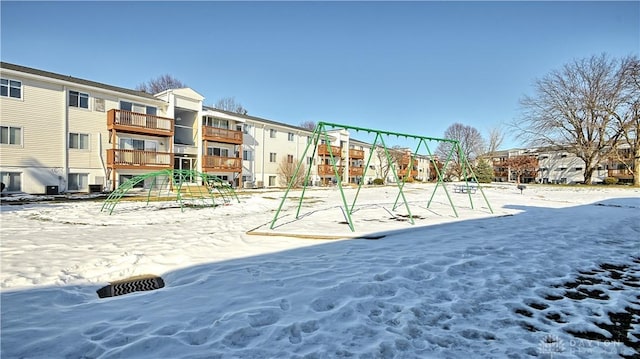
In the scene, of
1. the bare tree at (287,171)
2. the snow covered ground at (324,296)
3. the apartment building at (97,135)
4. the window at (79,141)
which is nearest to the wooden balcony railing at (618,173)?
the bare tree at (287,171)

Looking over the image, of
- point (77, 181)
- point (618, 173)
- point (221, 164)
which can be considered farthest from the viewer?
point (618, 173)

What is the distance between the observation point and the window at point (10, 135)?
19203 millimetres

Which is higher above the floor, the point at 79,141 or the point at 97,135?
the point at 97,135

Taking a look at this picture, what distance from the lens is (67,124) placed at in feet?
70.7

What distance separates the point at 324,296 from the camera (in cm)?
366

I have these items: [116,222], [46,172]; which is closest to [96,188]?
[46,172]

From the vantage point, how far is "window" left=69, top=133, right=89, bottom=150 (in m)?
21.8

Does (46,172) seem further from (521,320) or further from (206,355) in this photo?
(521,320)

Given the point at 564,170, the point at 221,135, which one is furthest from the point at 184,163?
the point at 564,170

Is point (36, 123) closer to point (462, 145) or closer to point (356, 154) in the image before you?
point (356, 154)

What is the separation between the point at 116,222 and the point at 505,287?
10621 millimetres

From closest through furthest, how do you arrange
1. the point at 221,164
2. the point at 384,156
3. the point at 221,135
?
the point at 221,164 < the point at 221,135 < the point at 384,156

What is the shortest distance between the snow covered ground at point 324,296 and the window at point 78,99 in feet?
61.6

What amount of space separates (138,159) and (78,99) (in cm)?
564
